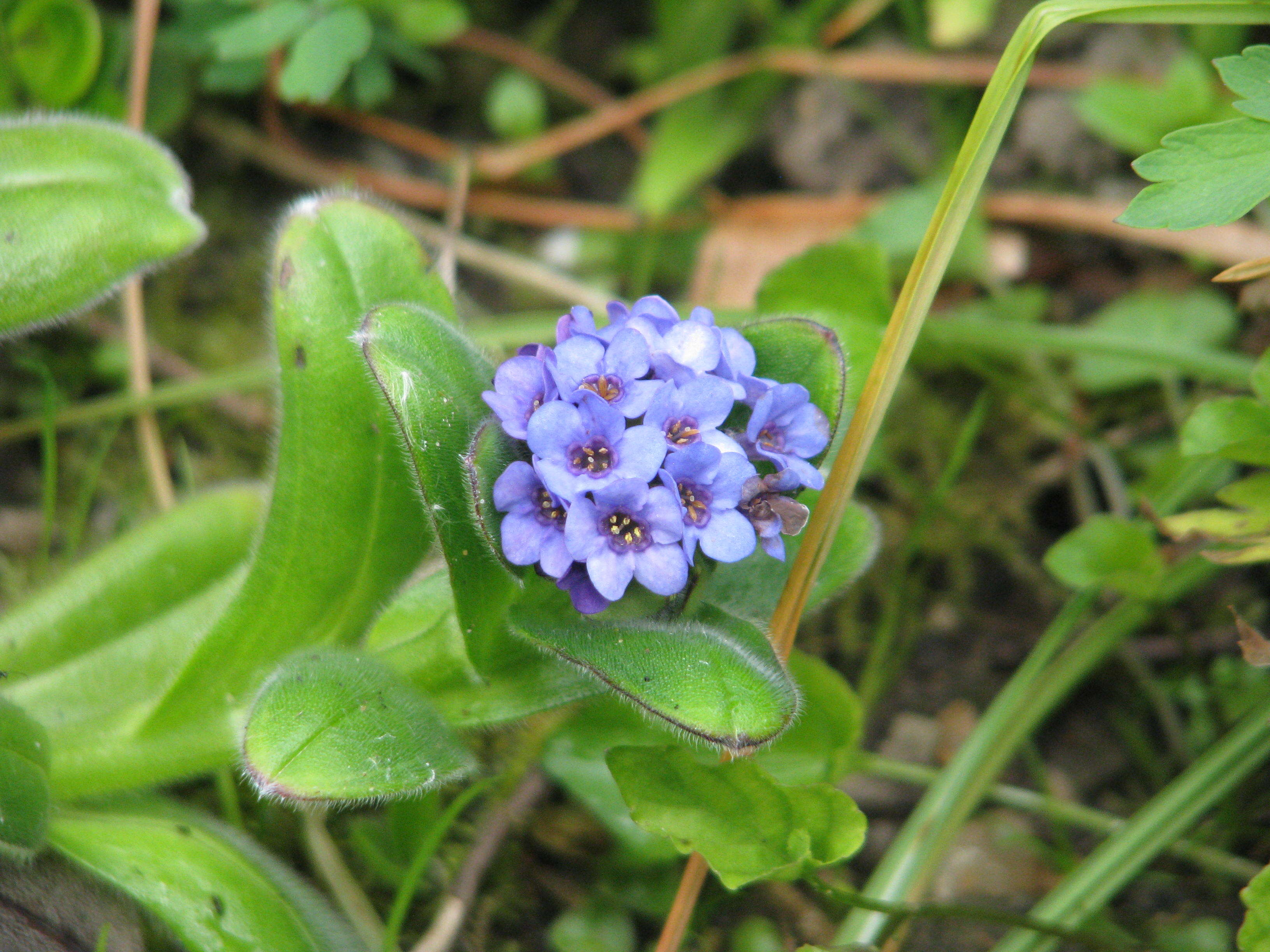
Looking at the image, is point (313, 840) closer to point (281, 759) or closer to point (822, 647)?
point (281, 759)

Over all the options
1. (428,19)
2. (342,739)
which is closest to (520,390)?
(342,739)

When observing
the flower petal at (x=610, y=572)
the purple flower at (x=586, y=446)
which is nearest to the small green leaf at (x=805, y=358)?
the purple flower at (x=586, y=446)

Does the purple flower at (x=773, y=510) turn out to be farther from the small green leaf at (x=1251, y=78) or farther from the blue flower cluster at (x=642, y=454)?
the small green leaf at (x=1251, y=78)

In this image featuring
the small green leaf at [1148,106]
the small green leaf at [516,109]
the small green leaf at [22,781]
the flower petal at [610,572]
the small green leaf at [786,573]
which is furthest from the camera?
the small green leaf at [516,109]

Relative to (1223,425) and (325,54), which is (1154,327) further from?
(325,54)

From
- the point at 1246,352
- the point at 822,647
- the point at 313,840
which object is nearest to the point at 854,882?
the point at 822,647

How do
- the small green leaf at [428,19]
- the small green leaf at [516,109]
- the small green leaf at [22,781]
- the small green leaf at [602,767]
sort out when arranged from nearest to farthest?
the small green leaf at [22,781] < the small green leaf at [602,767] < the small green leaf at [428,19] < the small green leaf at [516,109]

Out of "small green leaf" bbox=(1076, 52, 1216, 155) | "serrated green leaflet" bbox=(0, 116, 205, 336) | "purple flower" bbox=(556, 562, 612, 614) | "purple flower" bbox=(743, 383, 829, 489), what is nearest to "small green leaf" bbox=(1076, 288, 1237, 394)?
"small green leaf" bbox=(1076, 52, 1216, 155)

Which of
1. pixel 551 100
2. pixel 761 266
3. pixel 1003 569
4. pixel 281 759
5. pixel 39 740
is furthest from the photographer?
pixel 551 100
